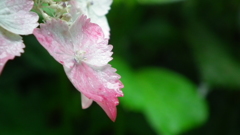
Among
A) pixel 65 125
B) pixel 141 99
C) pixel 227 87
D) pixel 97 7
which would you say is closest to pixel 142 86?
pixel 141 99

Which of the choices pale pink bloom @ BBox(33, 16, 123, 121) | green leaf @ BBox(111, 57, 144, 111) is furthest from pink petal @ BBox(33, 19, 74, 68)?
green leaf @ BBox(111, 57, 144, 111)

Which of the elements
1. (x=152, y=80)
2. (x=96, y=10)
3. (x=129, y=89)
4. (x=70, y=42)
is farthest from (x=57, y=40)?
(x=152, y=80)

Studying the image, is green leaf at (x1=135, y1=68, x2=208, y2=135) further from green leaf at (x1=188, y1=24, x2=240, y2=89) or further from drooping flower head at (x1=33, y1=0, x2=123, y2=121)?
drooping flower head at (x1=33, y1=0, x2=123, y2=121)

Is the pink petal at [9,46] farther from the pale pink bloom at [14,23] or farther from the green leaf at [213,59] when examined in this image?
the green leaf at [213,59]

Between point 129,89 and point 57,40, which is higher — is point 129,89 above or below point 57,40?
below

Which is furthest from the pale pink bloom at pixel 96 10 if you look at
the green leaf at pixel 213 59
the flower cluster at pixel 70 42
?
the green leaf at pixel 213 59

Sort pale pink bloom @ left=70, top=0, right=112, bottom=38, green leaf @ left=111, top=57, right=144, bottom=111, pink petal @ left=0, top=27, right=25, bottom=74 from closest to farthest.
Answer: pink petal @ left=0, top=27, right=25, bottom=74 < pale pink bloom @ left=70, top=0, right=112, bottom=38 < green leaf @ left=111, top=57, right=144, bottom=111

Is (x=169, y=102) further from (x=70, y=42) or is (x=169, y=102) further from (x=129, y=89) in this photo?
(x=70, y=42)
